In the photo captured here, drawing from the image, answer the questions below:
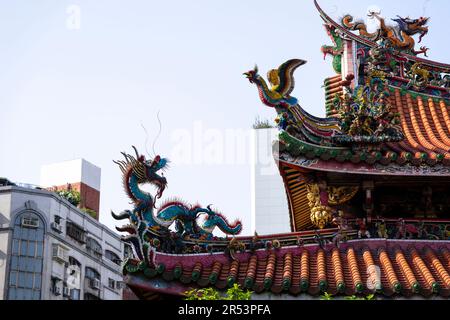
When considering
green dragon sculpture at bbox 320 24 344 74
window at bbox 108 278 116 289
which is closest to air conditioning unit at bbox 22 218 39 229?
window at bbox 108 278 116 289

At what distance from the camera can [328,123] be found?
782 inches

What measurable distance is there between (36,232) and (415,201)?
3989 cm

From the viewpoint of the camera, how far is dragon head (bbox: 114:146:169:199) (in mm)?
18734

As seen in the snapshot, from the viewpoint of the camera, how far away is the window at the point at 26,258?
5659 cm

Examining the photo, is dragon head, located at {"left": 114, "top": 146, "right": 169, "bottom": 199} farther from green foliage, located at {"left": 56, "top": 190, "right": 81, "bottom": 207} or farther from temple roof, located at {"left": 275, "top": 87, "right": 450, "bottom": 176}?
green foliage, located at {"left": 56, "top": 190, "right": 81, "bottom": 207}

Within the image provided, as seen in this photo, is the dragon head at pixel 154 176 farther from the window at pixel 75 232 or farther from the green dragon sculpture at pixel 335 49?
the window at pixel 75 232

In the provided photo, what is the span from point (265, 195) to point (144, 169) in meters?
46.0

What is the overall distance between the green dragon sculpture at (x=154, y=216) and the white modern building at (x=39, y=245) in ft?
126

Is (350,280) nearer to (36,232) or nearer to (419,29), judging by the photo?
(419,29)

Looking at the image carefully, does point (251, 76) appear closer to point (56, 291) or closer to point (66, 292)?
point (56, 291)

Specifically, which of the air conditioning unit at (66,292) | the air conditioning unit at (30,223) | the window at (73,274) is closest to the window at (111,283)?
the window at (73,274)

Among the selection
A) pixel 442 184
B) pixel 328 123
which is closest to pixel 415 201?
pixel 442 184
